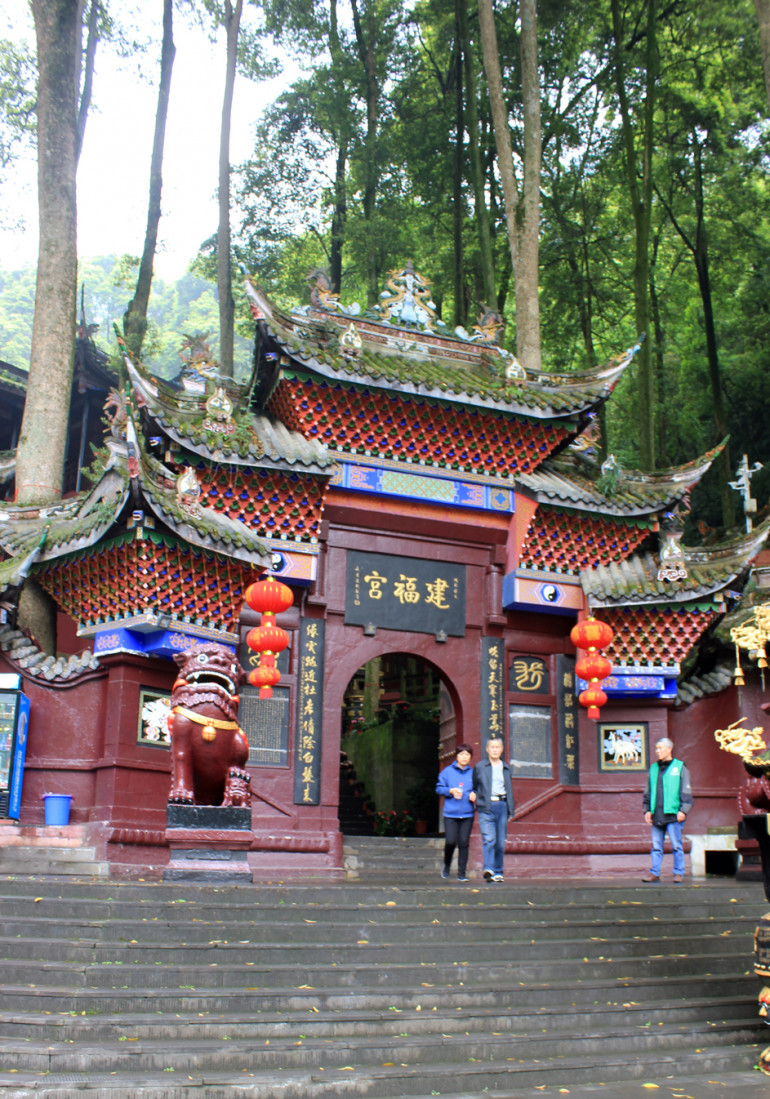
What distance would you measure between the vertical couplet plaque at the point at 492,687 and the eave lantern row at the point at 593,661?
3.52 feet

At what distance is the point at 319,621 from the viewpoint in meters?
11.0

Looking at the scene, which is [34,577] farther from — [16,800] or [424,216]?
[424,216]

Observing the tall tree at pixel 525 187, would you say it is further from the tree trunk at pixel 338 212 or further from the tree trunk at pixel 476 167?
the tree trunk at pixel 338 212

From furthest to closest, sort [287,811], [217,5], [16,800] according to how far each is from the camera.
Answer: [217,5]
[287,811]
[16,800]

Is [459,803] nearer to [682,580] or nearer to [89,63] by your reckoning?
[682,580]

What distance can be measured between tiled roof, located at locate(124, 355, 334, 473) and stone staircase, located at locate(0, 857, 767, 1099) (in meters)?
4.72

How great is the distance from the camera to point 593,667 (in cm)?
1085

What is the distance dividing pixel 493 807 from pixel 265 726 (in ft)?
8.88

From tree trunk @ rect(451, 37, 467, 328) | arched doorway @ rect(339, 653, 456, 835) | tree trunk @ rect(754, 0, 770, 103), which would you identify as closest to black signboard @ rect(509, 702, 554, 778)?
arched doorway @ rect(339, 653, 456, 835)

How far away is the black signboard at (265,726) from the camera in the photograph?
34.3 feet

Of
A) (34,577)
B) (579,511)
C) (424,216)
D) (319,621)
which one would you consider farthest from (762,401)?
(34,577)

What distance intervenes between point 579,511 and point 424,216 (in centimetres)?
1305

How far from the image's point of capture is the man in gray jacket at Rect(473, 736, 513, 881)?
29.8ft

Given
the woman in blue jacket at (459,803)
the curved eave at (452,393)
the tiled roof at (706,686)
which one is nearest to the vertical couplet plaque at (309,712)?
the woman in blue jacket at (459,803)
